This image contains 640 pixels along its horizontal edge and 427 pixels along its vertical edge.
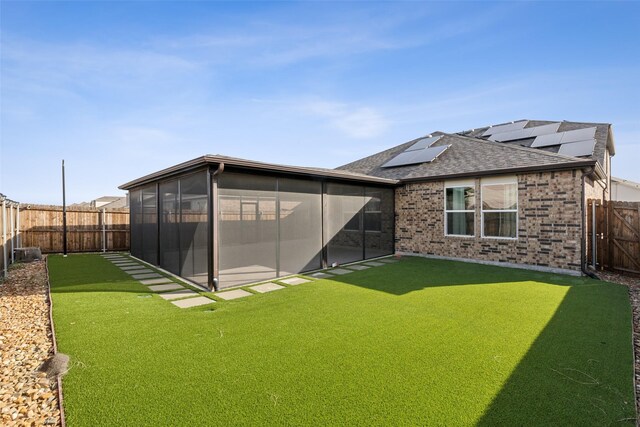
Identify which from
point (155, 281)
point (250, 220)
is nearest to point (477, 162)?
point (250, 220)

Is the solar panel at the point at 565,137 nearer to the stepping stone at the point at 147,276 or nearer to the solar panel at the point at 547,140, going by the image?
the solar panel at the point at 547,140

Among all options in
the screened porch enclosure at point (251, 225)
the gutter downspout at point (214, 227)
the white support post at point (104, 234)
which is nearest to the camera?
the gutter downspout at point (214, 227)

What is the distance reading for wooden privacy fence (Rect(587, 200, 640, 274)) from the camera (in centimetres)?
718

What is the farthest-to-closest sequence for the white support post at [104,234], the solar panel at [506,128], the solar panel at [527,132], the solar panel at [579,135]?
the solar panel at [506,128] → the solar panel at [527,132] → the white support post at [104,234] → the solar panel at [579,135]

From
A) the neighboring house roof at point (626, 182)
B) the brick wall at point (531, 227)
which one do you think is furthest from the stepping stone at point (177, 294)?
the neighboring house roof at point (626, 182)

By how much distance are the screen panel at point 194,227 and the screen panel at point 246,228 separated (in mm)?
373

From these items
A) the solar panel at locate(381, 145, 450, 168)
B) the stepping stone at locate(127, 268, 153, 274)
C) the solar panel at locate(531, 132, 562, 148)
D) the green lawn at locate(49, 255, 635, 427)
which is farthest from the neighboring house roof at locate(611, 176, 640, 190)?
the stepping stone at locate(127, 268, 153, 274)

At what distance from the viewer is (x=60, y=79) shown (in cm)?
788

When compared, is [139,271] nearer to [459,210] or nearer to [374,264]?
[374,264]

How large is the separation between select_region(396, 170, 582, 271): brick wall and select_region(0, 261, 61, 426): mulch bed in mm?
9455

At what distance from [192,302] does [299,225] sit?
319 cm

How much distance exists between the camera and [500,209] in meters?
8.55

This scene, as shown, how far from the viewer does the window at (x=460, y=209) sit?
29.9 ft

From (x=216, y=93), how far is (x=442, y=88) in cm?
776
